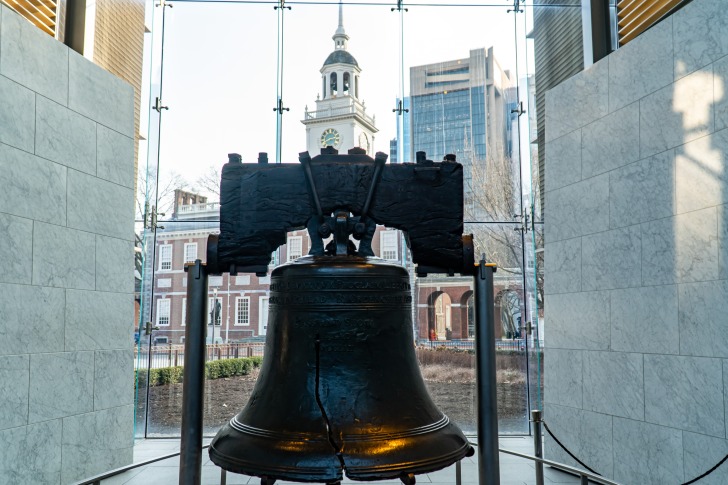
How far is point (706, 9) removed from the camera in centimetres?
407

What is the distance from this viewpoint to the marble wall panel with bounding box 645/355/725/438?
391cm

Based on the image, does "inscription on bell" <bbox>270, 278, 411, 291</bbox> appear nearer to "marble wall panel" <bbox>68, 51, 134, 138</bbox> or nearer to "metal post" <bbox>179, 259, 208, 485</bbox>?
"metal post" <bbox>179, 259, 208, 485</bbox>

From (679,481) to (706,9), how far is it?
10.7 ft

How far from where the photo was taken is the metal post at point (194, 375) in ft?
6.66

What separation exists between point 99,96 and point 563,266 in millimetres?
4527

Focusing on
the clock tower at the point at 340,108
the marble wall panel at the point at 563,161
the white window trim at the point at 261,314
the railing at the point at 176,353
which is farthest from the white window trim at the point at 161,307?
the marble wall panel at the point at 563,161

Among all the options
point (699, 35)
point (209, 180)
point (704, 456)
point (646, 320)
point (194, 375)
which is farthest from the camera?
point (209, 180)

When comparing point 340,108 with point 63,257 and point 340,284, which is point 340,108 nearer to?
point 63,257

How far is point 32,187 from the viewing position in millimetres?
4461

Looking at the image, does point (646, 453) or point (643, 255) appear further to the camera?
point (643, 255)

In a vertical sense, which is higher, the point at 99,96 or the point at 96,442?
the point at 99,96

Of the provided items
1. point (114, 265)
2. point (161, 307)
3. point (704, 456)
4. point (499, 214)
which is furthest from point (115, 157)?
point (704, 456)

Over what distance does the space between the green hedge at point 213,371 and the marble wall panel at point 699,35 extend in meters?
5.61

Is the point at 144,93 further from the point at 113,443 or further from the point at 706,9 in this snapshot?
the point at 706,9
